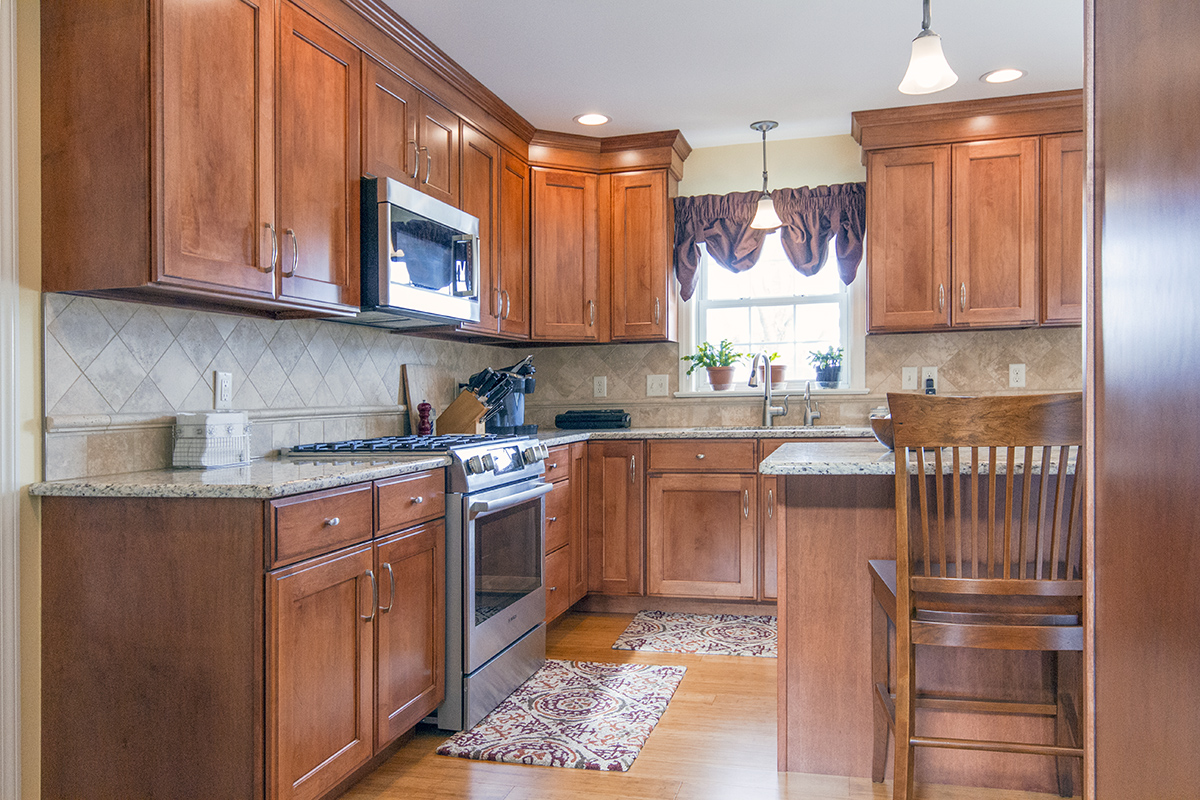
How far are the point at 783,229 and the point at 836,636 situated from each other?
8.74ft

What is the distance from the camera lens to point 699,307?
467cm

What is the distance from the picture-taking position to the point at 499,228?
3836mm

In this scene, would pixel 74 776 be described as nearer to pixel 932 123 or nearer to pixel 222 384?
pixel 222 384

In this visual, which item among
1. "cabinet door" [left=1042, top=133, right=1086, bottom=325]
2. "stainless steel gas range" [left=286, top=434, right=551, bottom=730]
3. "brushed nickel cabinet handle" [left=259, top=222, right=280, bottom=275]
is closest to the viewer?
"brushed nickel cabinet handle" [left=259, top=222, right=280, bottom=275]

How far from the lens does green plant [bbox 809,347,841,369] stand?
14.1 ft

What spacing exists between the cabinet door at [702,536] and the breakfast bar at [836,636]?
5.39 feet

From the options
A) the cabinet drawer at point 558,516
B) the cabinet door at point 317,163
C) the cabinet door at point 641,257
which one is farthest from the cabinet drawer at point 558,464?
the cabinet door at point 317,163

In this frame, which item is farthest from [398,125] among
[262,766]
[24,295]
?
[262,766]

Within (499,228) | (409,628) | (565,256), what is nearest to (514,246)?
(499,228)

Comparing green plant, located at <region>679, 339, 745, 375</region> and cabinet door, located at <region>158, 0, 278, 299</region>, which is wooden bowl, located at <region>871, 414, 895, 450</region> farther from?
green plant, located at <region>679, 339, 745, 375</region>

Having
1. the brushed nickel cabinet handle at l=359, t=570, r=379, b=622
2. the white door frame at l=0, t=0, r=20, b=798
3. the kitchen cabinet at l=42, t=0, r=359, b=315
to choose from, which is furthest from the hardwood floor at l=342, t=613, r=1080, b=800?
the kitchen cabinet at l=42, t=0, r=359, b=315

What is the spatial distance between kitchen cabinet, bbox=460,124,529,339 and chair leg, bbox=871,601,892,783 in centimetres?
206

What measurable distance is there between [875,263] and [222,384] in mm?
2950

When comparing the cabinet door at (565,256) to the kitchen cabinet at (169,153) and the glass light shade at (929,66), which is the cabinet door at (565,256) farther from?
the glass light shade at (929,66)
